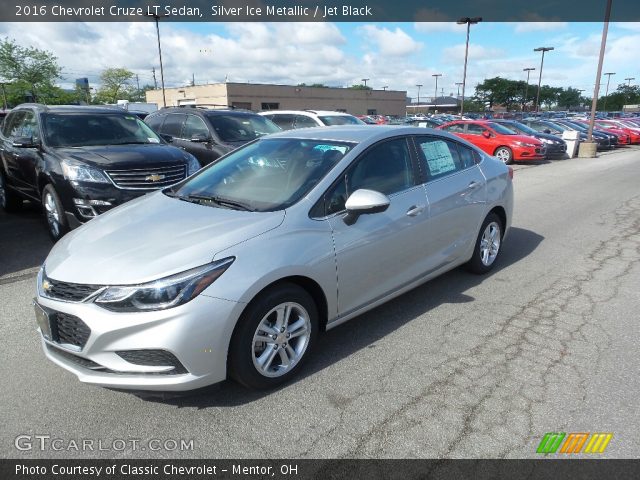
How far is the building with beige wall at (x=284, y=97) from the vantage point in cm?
5684

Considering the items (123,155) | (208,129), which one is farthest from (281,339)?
(208,129)

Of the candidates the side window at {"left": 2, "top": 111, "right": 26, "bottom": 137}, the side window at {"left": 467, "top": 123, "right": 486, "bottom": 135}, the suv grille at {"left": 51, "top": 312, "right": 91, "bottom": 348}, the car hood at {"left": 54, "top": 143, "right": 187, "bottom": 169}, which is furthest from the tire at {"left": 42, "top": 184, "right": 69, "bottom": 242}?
the side window at {"left": 467, "top": 123, "right": 486, "bottom": 135}

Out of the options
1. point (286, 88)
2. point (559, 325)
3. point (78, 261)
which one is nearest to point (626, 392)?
point (559, 325)

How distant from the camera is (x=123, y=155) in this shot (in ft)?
→ 19.2

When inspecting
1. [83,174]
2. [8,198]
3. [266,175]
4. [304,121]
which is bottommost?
[8,198]

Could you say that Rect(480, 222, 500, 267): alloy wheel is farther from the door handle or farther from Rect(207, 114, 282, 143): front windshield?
Rect(207, 114, 282, 143): front windshield

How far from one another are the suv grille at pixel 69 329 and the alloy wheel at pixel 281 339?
3.06 ft

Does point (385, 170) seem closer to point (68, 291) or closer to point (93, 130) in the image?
point (68, 291)

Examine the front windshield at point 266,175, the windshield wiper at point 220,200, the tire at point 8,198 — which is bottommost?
the tire at point 8,198

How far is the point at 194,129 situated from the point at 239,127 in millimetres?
892

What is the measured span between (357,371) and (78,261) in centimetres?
192

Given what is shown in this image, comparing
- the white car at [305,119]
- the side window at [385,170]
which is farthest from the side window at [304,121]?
the side window at [385,170]

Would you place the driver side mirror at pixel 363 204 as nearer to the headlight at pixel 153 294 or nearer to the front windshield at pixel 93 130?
the headlight at pixel 153 294

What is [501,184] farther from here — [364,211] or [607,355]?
[364,211]
